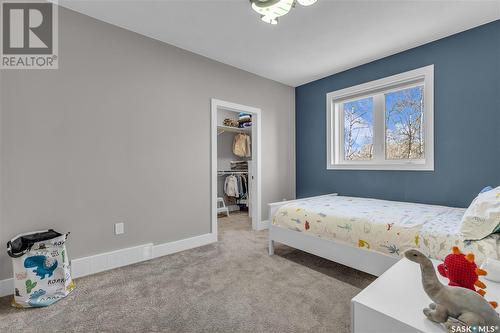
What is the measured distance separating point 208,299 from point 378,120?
121 inches

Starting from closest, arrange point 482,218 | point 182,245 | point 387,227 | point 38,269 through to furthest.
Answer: point 482,218
point 38,269
point 387,227
point 182,245

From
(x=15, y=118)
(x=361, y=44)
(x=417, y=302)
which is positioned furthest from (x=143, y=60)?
(x=417, y=302)

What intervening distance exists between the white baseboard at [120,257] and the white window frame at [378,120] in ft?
8.04

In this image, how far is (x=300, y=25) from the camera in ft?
7.83

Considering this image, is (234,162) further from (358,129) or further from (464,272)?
(464,272)

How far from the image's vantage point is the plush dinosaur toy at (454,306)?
0.78m

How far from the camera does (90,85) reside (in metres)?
2.26

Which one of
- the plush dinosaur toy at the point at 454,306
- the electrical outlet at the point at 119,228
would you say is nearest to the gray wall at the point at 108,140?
the electrical outlet at the point at 119,228

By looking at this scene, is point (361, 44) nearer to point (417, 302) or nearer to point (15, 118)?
point (417, 302)

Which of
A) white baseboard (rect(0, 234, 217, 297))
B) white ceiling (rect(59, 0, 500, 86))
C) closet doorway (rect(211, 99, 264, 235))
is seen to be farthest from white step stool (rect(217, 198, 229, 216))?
white ceiling (rect(59, 0, 500, 86))

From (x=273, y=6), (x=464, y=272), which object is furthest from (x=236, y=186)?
(x=464, y=272)

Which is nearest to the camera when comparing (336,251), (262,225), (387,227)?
(387,227)

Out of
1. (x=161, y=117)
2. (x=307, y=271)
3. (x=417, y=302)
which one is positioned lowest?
(x=307, y=271)

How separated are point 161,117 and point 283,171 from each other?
223cm
